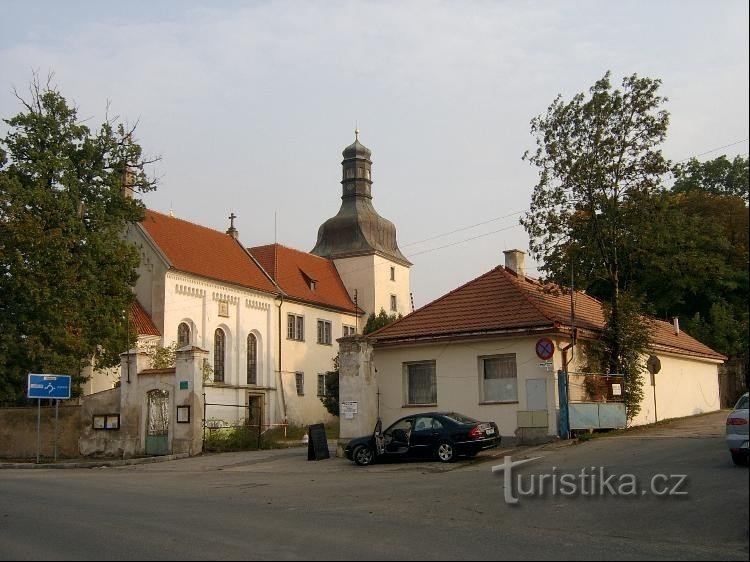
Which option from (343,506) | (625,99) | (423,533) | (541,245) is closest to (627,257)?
(541,245)

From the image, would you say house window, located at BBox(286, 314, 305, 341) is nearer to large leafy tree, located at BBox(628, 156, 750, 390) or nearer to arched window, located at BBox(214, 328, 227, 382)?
arched window, located at BBox(214, 328, 227, 382)

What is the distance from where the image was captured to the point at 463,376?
25.2 metres

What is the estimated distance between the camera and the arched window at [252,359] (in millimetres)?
46438

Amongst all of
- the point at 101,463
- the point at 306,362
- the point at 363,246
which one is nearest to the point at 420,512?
the point at 101,463

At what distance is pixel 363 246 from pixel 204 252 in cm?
1591

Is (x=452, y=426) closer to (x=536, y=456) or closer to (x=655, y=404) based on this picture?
(x=536, y=456)

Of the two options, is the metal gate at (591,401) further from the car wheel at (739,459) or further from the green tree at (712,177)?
the green tree at (712,177)

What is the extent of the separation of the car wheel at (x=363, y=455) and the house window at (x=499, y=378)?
4568mm

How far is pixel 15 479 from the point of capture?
2170 cm

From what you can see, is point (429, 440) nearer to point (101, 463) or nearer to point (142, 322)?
point (101, 463)

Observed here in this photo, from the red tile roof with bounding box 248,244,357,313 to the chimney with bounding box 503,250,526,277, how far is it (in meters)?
22.4

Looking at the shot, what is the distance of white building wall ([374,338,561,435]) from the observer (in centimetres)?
2409

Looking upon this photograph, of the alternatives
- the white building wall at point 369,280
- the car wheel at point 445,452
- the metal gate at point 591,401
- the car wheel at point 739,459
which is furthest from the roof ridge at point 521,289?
the white building wall at point 369,280

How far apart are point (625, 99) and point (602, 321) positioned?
317 inches
